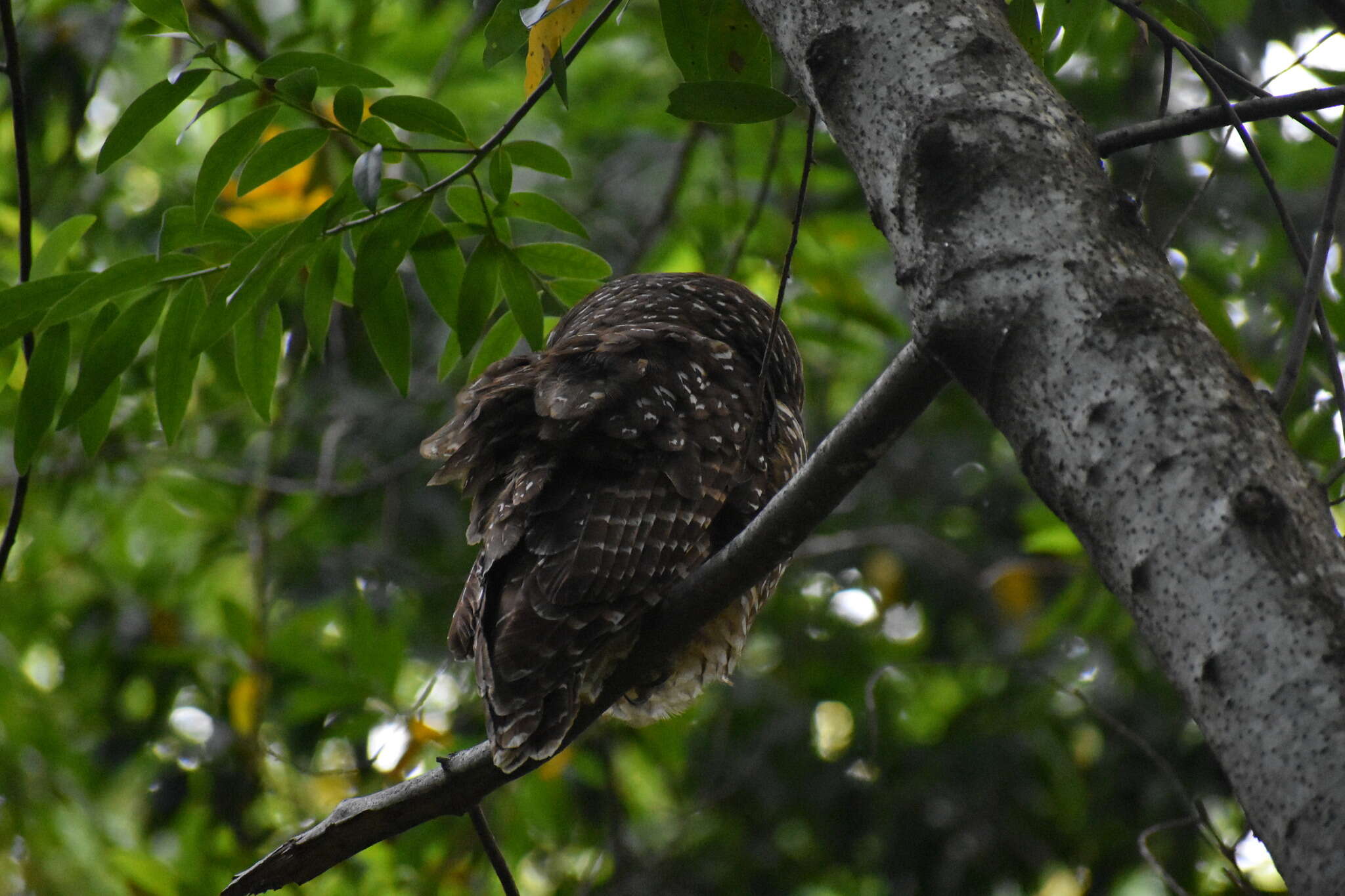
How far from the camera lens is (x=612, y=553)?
6.25 ft

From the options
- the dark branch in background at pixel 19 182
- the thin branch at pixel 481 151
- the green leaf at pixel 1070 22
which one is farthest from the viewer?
the dark branch in background at pixel 19 182

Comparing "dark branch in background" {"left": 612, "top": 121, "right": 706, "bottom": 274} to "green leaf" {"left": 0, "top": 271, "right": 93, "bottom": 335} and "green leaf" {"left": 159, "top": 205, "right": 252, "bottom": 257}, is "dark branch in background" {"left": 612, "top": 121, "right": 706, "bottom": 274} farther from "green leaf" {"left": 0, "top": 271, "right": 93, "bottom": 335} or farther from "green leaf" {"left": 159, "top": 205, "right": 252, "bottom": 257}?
"green leaf" {"left": 0, "top": 271, "right": 93, "bottom": 335}

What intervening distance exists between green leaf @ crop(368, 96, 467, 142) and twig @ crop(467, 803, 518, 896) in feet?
3.46

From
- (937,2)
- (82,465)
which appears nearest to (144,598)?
(82,465)

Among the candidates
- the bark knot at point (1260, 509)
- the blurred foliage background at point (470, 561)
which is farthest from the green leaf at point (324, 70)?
the blurred foliage background at point (470, 561)

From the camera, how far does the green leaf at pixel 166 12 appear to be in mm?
1759

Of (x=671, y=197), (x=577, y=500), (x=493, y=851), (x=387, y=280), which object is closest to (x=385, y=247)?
(x=387, y=280)

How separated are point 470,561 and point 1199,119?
4.23m

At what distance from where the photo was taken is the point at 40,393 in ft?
6.24

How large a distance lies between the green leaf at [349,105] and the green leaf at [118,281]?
397mm

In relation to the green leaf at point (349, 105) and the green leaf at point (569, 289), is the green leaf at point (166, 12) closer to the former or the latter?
the green leaf at point (349, 105)

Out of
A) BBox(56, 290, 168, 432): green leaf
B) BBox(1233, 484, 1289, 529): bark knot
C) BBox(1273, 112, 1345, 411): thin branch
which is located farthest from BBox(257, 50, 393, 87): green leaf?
BBox(1233, 484, 1289, 529): bark knot

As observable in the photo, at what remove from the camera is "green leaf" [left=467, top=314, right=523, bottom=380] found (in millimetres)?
2447

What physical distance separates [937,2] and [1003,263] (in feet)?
1.06
